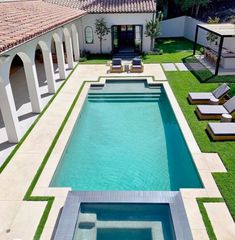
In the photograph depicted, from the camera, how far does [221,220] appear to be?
25.8 ft

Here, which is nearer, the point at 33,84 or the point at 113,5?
the point at 33,84

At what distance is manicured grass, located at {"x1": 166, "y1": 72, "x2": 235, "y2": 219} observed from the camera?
9086mm

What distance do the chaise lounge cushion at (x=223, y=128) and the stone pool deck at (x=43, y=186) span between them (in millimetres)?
1066

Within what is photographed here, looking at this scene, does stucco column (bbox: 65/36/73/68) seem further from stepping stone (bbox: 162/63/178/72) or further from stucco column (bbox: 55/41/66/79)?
stepping stone (bbox: 162/63/178/72)

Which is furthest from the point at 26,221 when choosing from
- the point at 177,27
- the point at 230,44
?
the point at 177,27

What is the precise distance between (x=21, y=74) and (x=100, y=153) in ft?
43.9

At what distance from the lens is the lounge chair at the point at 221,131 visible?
39.0 feet

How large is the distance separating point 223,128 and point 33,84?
9.75 meters

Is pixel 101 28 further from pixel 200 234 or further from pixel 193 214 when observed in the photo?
pixel 200 234

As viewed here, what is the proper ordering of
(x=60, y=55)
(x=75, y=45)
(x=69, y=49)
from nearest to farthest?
(x=60, y=55) → (x=69, y=49) → (x=75, y=45)

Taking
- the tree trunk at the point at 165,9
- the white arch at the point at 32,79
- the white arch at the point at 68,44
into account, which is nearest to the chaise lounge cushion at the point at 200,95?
the white arch at the point at 32,79

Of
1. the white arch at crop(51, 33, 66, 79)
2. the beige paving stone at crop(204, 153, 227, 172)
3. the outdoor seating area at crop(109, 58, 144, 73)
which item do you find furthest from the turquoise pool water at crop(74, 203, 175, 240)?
the outdoor seating area at crop(109, 58, 144, 73)

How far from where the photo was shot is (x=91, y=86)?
19.7 meters

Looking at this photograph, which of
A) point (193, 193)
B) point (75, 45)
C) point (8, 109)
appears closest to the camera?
point (193, 193)
